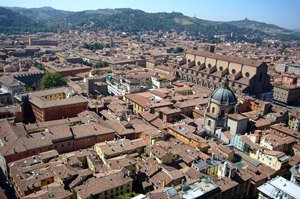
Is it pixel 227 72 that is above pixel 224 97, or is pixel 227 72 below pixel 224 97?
above

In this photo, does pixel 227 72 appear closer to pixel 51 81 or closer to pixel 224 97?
pixel 224 97

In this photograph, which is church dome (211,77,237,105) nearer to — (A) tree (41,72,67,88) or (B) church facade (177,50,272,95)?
(B) church facade (177,50,272,95)

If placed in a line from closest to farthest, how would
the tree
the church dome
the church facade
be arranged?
the church dome
the tree
the church facade

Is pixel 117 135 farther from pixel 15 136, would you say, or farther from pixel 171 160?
pixel 15 136

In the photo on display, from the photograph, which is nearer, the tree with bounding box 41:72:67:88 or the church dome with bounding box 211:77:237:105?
the church dome with bounding box 211:77:237:105

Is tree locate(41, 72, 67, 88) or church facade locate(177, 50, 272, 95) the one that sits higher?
church facade locate(177, 50, 272, 95)

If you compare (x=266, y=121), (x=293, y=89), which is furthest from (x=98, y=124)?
(x=293, y=89)

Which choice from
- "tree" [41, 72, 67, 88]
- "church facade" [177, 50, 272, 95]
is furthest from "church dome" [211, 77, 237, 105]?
"tree" [41, 72, 67, 88]

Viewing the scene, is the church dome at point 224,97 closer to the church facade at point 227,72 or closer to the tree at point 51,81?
the church facade at point 227,72

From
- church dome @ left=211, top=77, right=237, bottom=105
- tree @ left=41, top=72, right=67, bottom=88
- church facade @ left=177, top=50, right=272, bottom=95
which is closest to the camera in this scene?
church dome @ left=211, top=77, right=237, bottom=105

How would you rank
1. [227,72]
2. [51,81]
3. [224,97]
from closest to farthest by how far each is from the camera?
1. [224,97]
2. [51,81]
3. [227,72]

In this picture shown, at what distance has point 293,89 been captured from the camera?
4186 inches

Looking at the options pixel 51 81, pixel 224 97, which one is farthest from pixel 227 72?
pixel 51 81

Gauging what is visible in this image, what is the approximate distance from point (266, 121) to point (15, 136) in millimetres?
60011
